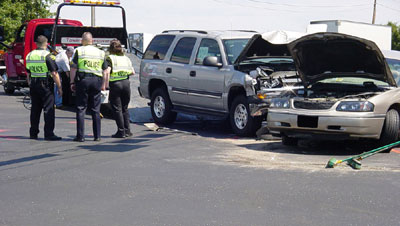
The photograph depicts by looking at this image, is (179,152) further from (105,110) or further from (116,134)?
(105,110)

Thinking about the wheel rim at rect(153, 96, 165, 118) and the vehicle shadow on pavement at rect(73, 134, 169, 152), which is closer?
the vehicle shadow on pavement at rect(73, 134, 169, 152)

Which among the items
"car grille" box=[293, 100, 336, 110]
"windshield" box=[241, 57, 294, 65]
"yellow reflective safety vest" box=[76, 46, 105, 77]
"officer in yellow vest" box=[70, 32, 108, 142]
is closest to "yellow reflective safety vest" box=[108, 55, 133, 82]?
"officer in yellow vest" box=[70, 32, 108, 142]

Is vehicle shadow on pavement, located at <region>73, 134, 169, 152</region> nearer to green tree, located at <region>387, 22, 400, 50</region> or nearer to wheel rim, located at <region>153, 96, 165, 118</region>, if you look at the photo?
wheel rim, located at <region>153, 96, 165, 118</region>

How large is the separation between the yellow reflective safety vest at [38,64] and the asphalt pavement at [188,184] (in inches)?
44.1

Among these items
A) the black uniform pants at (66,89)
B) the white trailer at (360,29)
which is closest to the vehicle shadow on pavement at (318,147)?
the black uniform pants at (66,89)

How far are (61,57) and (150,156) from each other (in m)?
7.17

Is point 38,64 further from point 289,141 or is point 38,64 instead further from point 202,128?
point 289,141

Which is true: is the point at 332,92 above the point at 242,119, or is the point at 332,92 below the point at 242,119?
above

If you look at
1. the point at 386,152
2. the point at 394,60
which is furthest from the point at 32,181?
the point at 394,60

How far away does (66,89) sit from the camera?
55.3 feet

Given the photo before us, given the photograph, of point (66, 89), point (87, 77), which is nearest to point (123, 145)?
point (87, 77)

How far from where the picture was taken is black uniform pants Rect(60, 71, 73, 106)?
16480mm

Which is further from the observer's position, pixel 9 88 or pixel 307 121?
pixel 9 88

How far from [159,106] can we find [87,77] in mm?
3173
